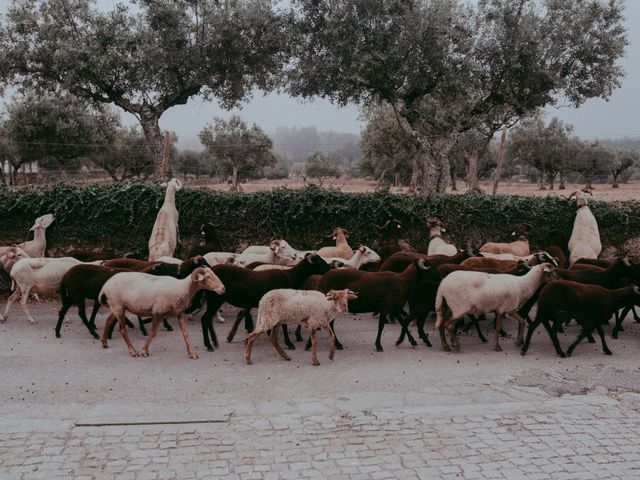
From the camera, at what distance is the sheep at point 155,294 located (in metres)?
9.34

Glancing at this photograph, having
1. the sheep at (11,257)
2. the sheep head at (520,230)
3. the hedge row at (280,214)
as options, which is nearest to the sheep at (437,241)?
the hedge row at (280,214)

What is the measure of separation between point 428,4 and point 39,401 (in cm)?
1942

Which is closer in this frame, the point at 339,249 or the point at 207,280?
the point at 207,280

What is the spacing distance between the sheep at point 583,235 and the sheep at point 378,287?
625cm

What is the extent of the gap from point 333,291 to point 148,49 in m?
15.8

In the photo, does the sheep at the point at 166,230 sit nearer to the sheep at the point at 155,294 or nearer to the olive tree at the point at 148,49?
the sheep at the point at 155,294

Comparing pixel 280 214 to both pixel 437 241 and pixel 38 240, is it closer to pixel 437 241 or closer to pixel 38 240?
pixel 437 241

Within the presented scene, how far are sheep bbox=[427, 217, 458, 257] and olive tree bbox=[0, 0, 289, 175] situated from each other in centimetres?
1146

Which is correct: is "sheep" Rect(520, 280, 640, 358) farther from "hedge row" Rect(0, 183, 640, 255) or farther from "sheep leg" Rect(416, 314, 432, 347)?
"hedge row" Rect(0, 183, 640, 255)

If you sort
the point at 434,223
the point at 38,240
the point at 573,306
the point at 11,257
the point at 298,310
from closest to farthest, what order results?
1. the point at 298,310
2. the point at 573,306
3. the point at 11,257
4. the point at 38,240
5. the point at 434,223

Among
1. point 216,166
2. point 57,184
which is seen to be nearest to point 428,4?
point 57,184

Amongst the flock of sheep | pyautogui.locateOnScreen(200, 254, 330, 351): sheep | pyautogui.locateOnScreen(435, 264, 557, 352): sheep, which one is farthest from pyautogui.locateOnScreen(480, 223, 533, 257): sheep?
pyautogui.locateOnScreen(200, 254, 330, 351): sheep

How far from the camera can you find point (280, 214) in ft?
50.1

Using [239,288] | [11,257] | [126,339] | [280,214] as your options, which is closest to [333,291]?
[239,288]
